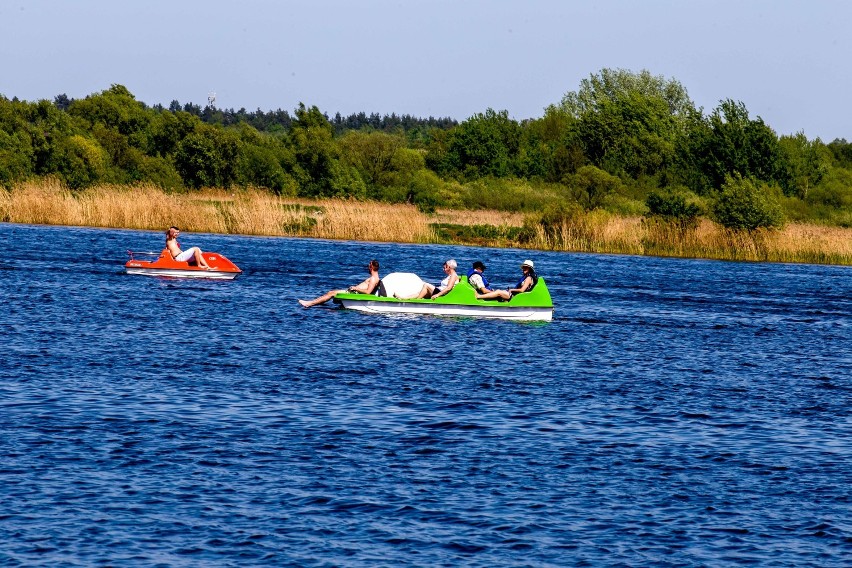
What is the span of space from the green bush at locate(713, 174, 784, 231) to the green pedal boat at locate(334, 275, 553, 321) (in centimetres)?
3063

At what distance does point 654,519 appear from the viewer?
14.2 m

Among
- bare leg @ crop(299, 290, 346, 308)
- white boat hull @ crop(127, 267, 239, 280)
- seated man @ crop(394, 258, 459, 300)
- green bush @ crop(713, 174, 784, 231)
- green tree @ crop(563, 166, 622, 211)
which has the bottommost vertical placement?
bare leg @ crop(299, 290, 346, 308)

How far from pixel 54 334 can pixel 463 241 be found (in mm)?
41283

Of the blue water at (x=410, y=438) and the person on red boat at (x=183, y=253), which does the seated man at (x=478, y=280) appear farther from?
the person on red boat at (x=183, y=253)

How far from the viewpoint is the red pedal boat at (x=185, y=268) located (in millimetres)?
41125

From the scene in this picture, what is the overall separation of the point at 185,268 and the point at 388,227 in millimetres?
22575

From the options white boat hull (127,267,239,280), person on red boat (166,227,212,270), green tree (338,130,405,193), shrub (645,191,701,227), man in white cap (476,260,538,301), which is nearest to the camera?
man in white cap (476,260,538,301)

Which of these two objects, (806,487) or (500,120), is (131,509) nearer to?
(806,487)

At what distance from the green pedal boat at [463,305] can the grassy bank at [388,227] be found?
28532 millimetres

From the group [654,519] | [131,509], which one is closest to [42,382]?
[131,509]

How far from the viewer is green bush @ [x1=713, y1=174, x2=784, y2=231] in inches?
2413

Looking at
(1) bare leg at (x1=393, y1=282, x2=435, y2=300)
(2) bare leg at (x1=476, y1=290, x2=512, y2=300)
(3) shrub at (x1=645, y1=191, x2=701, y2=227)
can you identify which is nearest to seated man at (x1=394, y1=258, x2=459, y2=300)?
(1) bare leg at (x1=393, y1=282, x2=435, y2=300)

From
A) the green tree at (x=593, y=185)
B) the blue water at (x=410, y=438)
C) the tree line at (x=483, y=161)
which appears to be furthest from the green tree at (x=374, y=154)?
the blue water at (x=410, y=438)

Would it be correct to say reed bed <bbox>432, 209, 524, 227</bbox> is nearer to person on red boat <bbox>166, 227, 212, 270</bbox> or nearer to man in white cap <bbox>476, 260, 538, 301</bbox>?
person on red boat <bbox>166, 227, 212, 270</bbox>
